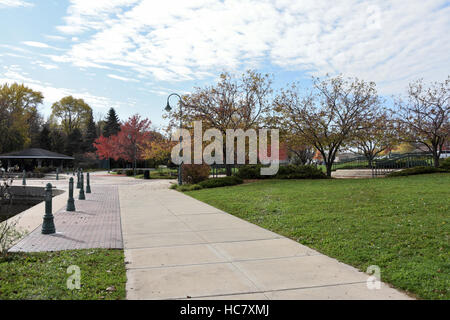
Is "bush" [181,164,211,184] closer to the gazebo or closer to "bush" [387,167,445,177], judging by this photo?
"bush" [387,167,445,177]

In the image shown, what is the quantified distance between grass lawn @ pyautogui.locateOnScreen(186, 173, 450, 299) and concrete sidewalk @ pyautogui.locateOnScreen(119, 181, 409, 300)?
36cm

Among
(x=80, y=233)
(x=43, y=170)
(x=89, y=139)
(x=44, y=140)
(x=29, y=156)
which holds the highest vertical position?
(x=89, y=139)

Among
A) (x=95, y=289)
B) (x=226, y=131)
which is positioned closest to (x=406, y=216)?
(x=95, y=289)

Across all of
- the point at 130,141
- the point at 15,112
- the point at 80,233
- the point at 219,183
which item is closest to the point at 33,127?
the point at 15,112

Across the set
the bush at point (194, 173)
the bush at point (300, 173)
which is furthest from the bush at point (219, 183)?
the bush at point (300, 173)

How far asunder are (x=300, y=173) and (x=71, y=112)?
7563 centimetres

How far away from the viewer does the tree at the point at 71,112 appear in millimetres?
83312

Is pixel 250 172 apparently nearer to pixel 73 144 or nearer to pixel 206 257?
pixel 206 257

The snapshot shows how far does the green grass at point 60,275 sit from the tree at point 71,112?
83390 millimetres

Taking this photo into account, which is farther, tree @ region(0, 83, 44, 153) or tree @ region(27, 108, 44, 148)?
tree @ region(27, 108, 44, 148)

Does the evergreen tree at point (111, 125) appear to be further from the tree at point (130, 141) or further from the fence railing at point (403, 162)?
the fence railing at point (403, 162)

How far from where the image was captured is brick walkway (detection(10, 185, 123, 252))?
6914 millimetres

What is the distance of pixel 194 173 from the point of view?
22406 mm

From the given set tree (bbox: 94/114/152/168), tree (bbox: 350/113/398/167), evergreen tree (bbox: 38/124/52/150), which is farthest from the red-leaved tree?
tree (bbox: 350/113/398/167)
